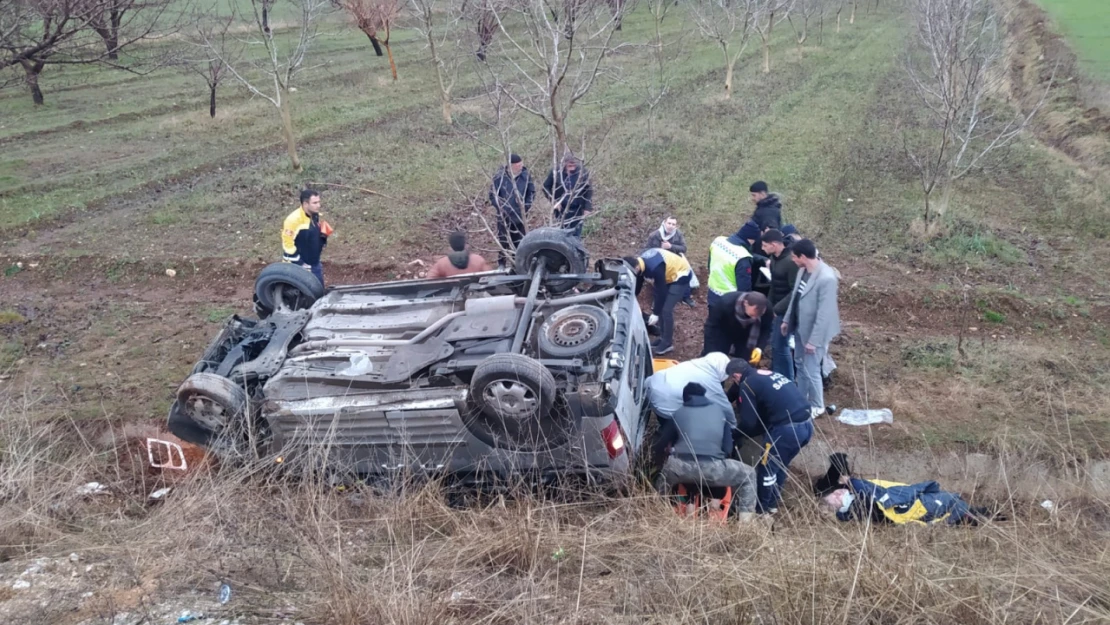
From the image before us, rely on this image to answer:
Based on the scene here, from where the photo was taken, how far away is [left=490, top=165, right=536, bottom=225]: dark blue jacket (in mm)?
8422

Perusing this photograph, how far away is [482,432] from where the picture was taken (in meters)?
4.52

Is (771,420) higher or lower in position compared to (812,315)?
lower

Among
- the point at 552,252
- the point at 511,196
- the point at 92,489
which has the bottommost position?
the point at 92,489

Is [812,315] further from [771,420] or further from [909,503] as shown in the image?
[909,503]

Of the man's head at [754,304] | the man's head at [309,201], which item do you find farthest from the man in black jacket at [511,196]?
the man's head at [754,304]

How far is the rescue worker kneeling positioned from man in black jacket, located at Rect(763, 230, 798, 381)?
1784 millimetres

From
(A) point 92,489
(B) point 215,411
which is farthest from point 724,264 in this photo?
(A) point 92,489

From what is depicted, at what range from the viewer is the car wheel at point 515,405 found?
166 inches

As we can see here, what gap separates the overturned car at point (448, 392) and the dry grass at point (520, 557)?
0.76 ft

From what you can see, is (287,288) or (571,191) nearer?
(287,288)

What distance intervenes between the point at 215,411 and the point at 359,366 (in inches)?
34.3

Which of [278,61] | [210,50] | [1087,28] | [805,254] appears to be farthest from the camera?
[1087,28]

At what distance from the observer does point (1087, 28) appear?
26922 mm

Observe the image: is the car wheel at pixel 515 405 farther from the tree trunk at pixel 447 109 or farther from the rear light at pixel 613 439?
the tree trunk at pixel 447 109
